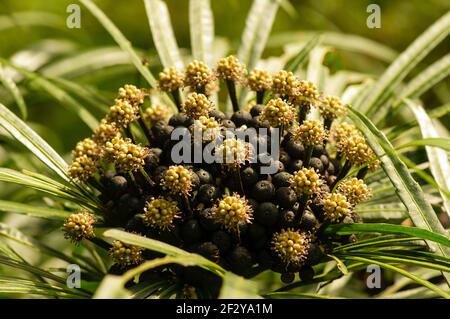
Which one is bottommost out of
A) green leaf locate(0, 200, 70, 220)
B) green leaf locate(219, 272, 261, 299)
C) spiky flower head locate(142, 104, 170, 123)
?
green leaf locate(219, 272, 261, 299)

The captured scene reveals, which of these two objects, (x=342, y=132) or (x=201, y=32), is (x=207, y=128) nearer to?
(x=342, y=132)

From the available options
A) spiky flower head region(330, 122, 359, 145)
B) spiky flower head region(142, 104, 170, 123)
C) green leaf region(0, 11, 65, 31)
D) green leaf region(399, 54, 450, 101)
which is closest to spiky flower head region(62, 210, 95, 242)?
spiky flower head region(142, 104, 170, 123)

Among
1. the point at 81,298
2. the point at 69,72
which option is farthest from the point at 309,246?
the point at 69,72

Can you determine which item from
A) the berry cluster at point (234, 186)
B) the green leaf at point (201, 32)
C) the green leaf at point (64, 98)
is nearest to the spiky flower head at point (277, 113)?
the berry cluster at point (234, 186)

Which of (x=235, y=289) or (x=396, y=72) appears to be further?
(x=396, y=72)

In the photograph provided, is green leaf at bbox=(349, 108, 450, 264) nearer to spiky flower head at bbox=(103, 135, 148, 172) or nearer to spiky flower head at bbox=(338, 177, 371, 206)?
spiky flower head at bbox=(338, 177, 371, 206)

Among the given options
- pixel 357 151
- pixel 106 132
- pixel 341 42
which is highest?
pixel 341 42

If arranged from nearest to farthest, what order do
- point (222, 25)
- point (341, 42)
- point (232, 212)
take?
point (232, 212)
point (341, 42)
point (222, 25)

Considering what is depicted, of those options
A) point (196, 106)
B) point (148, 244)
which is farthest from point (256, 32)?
point (148, 244)

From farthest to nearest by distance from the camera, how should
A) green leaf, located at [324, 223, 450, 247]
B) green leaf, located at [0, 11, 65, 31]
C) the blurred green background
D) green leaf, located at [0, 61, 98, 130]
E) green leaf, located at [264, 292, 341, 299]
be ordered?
the blurred green background < green leaf, located at [0, 11, 65, 31] < green leaf, located at [0, 61, 98, 130] < green leaf, located at [264, 292, 341, 299] < green leaf, located at [324, 223, 450, 247]
